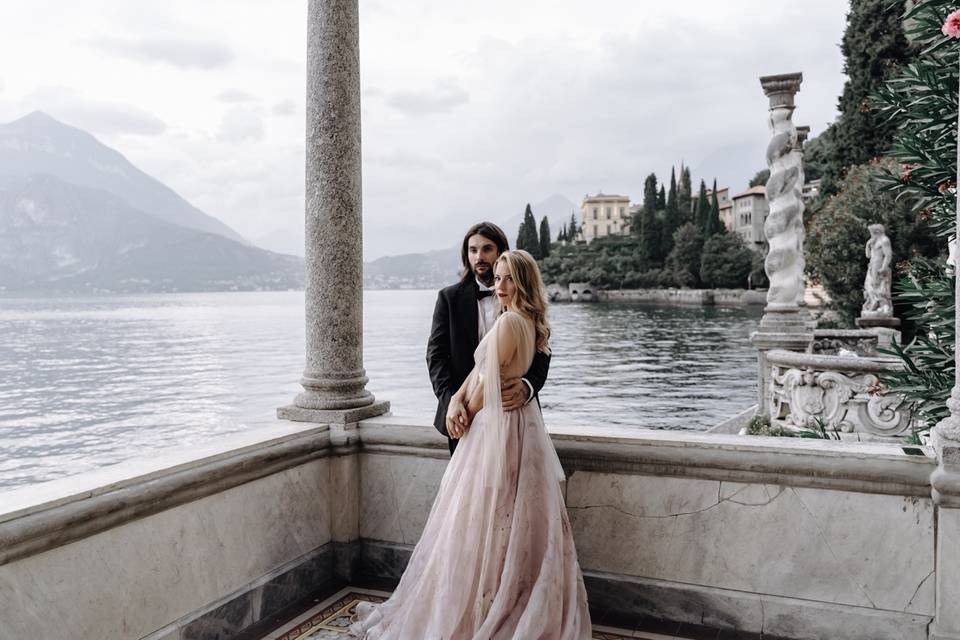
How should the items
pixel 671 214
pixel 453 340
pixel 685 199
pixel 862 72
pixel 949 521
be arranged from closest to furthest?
pixel 949 521
pixel 453 340
pixel 862 72
pixel 671 214
pixel 685 199

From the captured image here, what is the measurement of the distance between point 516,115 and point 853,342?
4498 inches

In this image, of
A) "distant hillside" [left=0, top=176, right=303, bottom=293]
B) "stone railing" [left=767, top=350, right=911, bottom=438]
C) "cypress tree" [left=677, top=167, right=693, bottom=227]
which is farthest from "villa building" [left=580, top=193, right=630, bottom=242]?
"stone railing" [left=767, top=350, right=911, bottom=438]

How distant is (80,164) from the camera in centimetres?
12650

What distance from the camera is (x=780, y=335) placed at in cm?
869

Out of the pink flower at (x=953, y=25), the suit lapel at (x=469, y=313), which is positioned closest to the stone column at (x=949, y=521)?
the pink flower at (x=953, y=25)

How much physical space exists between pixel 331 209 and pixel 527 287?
1469 millimetres

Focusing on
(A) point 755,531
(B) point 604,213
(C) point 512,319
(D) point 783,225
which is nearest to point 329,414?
(C) point 512,319

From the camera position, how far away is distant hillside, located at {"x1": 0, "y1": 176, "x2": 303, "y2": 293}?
90562 mm

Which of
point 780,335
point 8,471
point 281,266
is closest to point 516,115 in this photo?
point 281,266

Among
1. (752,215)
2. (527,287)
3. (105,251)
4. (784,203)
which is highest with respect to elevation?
(752,215)

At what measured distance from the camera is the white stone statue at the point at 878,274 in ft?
39.9

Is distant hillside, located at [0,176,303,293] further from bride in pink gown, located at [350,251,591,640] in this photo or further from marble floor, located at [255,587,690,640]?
bride in pink gown, located at [350,251,591,640]

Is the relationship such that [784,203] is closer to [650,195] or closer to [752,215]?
[650,195]

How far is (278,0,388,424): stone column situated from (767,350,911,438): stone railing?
4208 millimetres
